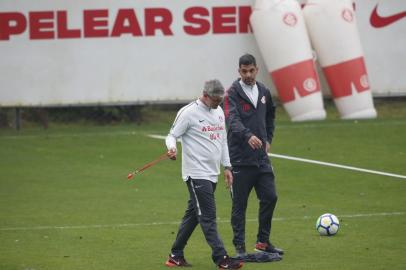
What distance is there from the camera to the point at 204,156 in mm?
11281

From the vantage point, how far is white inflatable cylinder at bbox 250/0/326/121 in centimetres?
2469

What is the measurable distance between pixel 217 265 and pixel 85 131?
15700mm

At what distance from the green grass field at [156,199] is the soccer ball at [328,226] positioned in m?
0.13

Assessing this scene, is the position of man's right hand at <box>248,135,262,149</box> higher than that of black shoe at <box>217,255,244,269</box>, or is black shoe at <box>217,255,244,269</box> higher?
man's right hand at <box>248,135,262,149</box>

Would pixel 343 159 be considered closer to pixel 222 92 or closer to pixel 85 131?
pixel 85 131

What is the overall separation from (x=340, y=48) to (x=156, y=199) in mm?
9182

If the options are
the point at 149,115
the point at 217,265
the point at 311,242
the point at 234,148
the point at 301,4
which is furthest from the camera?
the point at 149,115

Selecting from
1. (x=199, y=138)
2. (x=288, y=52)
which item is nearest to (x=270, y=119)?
(x=199, y=138)

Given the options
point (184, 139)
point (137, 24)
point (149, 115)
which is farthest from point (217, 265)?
point (149, 115)

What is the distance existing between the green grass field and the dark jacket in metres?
1.19

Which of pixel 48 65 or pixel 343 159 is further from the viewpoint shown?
pixel 48 65

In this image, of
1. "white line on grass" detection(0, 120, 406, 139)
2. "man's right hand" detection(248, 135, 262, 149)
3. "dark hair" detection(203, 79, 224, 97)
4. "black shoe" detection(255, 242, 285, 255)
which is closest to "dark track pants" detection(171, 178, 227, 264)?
"man's right hand" detection(248, 135, 262, 149)

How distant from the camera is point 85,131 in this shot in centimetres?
2648

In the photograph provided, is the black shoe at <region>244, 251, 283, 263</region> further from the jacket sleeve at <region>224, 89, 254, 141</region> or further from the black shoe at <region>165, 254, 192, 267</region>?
the jacket sleeve at <region>224, 89, 254, 141</region>
